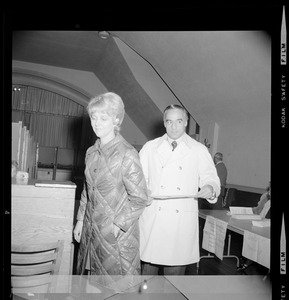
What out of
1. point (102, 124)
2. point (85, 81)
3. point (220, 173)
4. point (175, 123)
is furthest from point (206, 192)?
point (85, 81)

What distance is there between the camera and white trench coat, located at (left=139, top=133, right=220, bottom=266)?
0.80 metres

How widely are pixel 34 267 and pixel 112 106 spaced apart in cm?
43

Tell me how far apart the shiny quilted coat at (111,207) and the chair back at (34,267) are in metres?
0.06

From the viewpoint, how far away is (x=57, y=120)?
833 mm

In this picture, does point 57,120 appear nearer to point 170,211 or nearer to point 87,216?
point 87,216

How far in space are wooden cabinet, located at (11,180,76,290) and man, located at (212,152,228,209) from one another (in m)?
0.35

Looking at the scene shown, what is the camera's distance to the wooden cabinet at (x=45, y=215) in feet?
2.50

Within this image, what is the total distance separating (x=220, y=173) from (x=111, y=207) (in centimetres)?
28

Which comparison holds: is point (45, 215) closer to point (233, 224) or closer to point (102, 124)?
point (102, 124)

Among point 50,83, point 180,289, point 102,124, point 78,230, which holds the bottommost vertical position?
point 180,289

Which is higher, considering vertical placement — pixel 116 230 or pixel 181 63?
pixel 181 63

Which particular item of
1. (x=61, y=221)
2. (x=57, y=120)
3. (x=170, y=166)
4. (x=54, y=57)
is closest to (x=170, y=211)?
(x=170, y=166)

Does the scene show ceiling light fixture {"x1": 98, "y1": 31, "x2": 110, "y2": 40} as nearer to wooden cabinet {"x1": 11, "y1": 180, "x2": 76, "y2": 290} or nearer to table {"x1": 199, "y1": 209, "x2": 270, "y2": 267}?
wooden cabinet {"x1": 11, "y1": 180, "x2": 76, "y2": 290}

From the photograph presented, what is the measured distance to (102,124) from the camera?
2.59 feet
